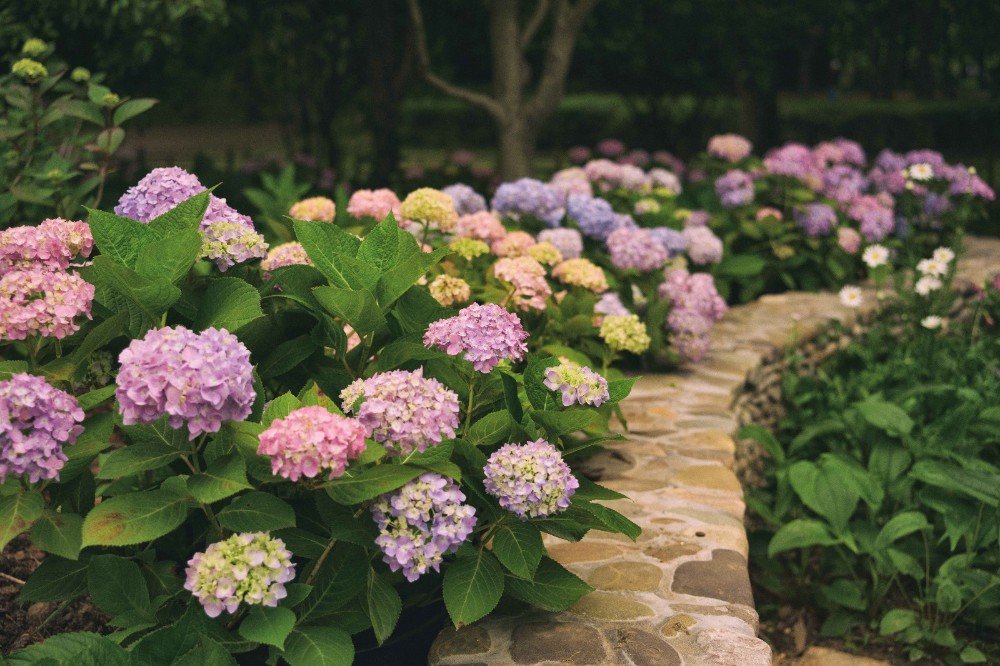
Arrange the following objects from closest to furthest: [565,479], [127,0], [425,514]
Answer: [425,514] < [565,479] < [127,0]

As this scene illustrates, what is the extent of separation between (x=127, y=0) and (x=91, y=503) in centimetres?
330

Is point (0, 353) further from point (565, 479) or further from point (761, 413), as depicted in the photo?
point (761, 413)

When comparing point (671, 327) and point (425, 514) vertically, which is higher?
point (425, 514)

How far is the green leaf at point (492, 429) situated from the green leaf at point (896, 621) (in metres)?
1.95

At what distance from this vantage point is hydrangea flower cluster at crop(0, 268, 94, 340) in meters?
2.03

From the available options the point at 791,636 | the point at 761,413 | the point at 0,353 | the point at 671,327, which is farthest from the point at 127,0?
the point at 791,636

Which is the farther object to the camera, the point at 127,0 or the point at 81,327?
the point at 127,0

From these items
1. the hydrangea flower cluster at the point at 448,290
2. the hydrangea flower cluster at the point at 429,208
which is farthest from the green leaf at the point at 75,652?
the hydrangea flower cluster at the point at 429,208

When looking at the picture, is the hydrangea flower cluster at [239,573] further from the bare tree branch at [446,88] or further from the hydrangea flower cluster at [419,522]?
the bare tree branch at [446,88]

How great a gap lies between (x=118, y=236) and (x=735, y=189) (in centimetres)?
473

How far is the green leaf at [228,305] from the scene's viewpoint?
2.10 m

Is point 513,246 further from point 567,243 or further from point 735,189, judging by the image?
point 735,189

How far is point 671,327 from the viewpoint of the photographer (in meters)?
4.36

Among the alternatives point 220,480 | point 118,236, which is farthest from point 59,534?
point 118,236
